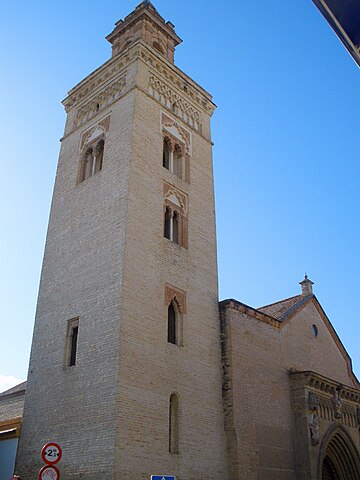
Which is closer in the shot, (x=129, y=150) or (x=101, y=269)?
(x=101, y=269)

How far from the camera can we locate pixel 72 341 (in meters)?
14.9

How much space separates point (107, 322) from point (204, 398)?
12.4 ft

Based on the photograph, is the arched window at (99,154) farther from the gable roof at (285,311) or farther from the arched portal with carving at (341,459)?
the arched portal with carving at (341,459)

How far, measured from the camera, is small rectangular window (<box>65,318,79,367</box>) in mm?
14554

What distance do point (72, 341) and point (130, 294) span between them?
2486mm

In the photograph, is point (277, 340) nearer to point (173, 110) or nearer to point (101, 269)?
point (101, 269)

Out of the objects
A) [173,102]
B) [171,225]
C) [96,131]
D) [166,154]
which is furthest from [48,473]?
[173,102]

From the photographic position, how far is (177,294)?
15656mm

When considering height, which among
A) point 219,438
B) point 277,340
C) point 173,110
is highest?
point 173,110

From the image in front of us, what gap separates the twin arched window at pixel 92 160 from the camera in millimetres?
18203

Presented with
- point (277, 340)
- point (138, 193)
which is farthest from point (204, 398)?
point (138, 193)

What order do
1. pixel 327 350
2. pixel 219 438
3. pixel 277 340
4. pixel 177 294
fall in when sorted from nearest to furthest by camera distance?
pixel 219 438
pixel 177 294
pixel 277 340
pixel 327 350

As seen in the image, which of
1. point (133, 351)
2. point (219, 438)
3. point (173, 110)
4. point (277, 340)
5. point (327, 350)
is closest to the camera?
point (133, 351)

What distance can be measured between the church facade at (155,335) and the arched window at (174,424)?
4 cm
